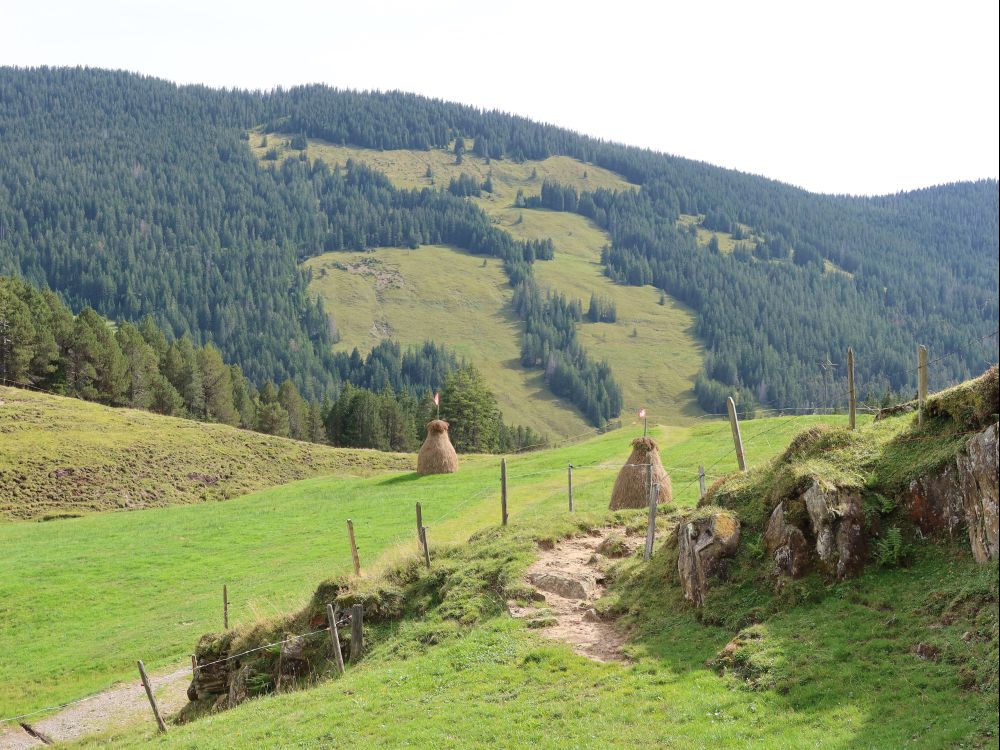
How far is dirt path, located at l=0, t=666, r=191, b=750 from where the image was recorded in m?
28.4

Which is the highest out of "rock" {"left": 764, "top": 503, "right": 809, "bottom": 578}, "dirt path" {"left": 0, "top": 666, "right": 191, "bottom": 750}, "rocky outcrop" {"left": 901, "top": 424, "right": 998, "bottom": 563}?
"rocky outcrop" {"left": 901, "top": 424, "right": 998, "bottom": 563}

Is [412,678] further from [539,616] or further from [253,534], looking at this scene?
[253,534]

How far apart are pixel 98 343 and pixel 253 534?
60824 mm

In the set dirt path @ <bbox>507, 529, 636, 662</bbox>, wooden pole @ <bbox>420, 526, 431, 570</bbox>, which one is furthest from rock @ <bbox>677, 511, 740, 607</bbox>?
wooden pole @ <bbox>420, 526, 431, 570</bbox>

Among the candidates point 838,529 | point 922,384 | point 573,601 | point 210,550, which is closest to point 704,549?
point 838,529

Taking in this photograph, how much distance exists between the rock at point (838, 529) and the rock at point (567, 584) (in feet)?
23.5

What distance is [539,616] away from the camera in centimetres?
2370

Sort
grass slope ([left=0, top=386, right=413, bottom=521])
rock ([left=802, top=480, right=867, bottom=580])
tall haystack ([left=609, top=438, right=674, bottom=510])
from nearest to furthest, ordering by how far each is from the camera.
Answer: rock ([left=802, top=480, right=867, bottom=580]) < tall haystack ([left=609, top=438, right=674, bottom=510]) < grass slope ([left=0, top=386, right=413, bottom=521])

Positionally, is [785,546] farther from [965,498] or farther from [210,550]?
[210,550]

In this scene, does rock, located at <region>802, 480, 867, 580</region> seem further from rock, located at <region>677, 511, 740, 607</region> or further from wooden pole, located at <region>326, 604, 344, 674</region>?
wooden pole, located at <region>326, 604, 344, 674</region>

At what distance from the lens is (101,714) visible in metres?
29.4

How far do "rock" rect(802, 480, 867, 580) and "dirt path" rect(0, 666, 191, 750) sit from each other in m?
20.9

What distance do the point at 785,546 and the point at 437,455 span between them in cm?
4582

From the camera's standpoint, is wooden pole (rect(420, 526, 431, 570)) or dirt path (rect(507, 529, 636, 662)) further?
wooden pole (rect(420, 526, 431, 570))
